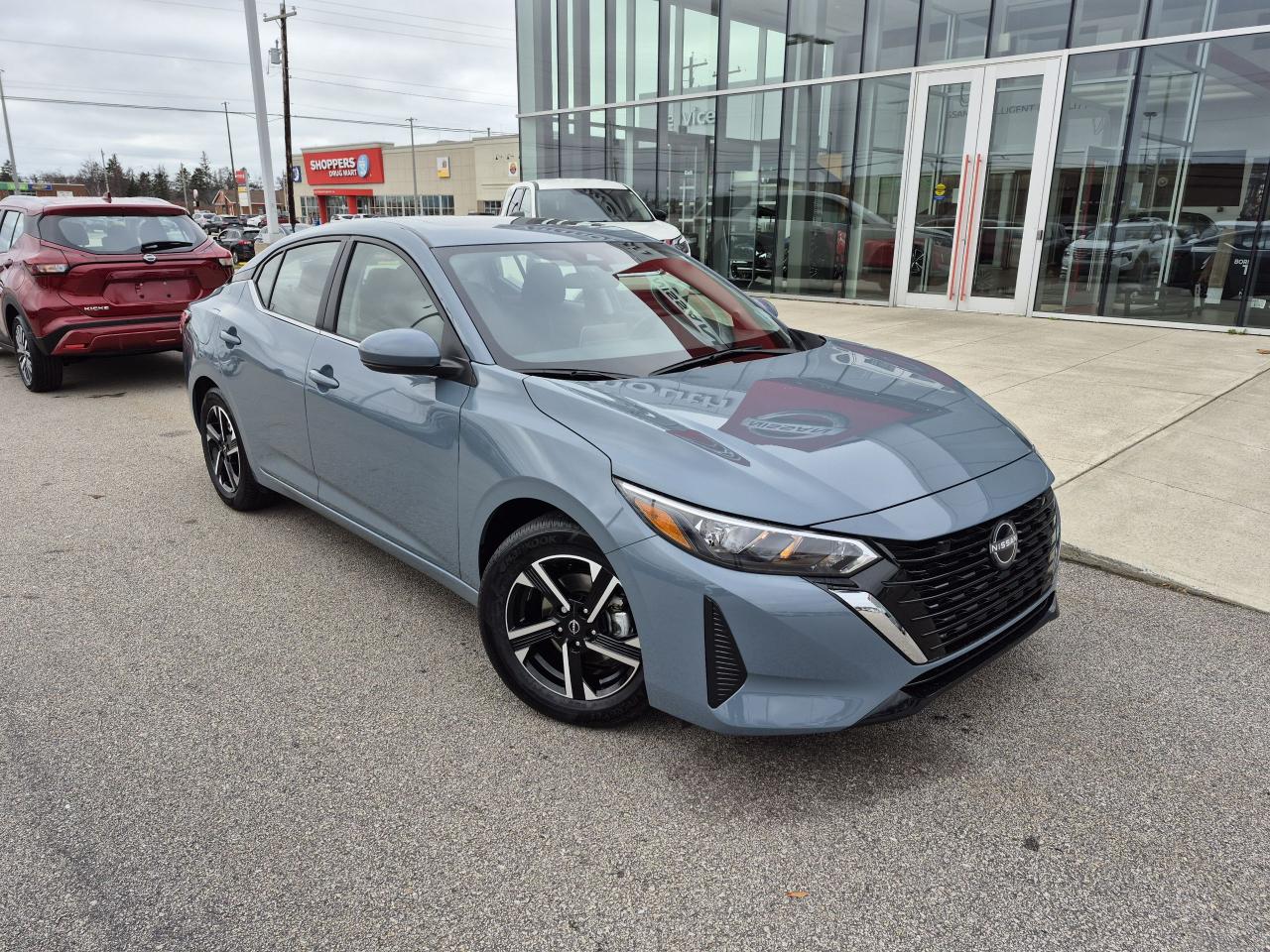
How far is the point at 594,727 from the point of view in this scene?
2996 millimetres

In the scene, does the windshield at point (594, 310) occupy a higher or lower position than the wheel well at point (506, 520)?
higher

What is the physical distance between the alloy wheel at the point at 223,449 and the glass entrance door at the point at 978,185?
11.7 meters

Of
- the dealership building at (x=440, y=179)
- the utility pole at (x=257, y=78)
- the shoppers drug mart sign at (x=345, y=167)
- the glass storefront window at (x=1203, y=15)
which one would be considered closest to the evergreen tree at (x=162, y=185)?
the dealership building at (x=440, y=179)

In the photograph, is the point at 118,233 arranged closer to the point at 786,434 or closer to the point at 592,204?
the point at 592,204

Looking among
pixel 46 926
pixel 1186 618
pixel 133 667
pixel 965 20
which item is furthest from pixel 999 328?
pixel 46 926

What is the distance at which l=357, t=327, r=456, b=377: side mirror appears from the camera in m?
3.19

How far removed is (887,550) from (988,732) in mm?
972

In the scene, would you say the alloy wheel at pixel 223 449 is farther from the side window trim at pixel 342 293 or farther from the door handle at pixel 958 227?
the door handle at pixel 958 227

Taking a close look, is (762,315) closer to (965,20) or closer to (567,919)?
(567,919)

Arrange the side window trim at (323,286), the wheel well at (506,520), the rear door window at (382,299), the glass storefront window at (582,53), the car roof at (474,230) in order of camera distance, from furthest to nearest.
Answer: the glass storefront window at (582,53) < the side window trim at (323,286) < the car roof at (474,230) < the rear door window at (382,299) < the wheel well at (506,520)

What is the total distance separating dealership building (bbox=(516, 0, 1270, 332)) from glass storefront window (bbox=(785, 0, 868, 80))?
0.10ft

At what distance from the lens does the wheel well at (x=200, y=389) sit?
518 centimetres

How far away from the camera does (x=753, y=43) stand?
1633 centimetres

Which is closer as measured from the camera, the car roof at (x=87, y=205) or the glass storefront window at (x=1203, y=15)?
the car roof at (x=87, y=205)
